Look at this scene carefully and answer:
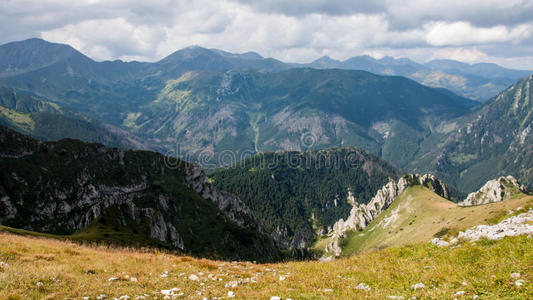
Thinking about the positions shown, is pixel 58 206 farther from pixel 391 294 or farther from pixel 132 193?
pixel 391 294

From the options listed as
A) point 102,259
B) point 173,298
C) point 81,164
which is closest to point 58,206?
point 81,164

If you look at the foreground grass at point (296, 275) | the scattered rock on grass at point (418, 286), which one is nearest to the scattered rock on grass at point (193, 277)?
the foreground grass at point (296, 275)

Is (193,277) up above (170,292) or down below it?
below

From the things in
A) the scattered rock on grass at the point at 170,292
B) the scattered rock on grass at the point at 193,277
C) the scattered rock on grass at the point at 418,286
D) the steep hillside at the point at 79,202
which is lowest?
the steep hillside at the point at 79,202

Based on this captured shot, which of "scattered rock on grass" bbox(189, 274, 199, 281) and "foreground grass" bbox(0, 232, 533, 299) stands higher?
"foreground grass" bbox(0, 232, 533, 299)

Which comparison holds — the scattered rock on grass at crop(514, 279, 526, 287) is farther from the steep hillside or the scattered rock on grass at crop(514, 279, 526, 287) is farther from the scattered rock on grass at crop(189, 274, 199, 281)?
the steep hillside

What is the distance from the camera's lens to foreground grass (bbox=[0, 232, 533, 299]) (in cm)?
1617

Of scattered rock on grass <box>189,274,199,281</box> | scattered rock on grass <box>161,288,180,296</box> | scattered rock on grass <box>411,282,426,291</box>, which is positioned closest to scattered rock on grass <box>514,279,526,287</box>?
scattered rock on grass <box>411,282,426,291</box>

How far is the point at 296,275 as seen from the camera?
70.3 feet

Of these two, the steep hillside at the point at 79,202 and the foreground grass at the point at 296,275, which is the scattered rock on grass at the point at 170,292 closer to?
the foreground grass at the point at 296,275

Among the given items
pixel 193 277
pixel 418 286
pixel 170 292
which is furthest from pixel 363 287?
pixel 170 292

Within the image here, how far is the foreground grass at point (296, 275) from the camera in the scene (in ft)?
53.1

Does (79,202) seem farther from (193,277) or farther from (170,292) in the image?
(170,292)

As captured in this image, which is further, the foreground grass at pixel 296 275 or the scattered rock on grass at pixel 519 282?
the foreground grass at pixel 296 275
